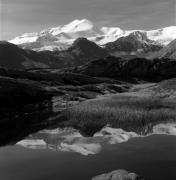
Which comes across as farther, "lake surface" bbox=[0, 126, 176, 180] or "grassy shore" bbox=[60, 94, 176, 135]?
"grassy shore" bbox=[60, 94, 176, 135]

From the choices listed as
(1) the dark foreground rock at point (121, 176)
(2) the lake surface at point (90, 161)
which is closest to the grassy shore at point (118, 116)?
(2) the lake surface at point (90, 161)

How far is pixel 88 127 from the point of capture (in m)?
136

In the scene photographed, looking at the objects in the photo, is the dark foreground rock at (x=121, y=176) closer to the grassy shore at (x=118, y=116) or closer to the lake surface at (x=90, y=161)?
the lake surface at (x=90, y=161)

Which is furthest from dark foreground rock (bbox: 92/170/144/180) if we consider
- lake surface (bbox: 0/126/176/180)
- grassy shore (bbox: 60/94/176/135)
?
grassy shore (bbox: 60/94/176/135)

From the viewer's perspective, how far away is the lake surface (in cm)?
7069

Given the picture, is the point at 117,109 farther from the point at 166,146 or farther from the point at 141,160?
the point at 141,160

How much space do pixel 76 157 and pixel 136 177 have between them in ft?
101

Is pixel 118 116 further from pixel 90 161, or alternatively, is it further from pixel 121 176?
pixel 121 176

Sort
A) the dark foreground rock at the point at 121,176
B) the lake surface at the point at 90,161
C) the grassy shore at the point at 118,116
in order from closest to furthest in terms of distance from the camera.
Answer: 1. the dark foreground rock at the point at 121,176
2. the lake surface at the point at 90,161
3. the grassy shore at the point at 118,116

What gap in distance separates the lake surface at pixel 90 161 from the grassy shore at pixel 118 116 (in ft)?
94.6

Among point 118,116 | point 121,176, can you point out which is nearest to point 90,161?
point 121,176

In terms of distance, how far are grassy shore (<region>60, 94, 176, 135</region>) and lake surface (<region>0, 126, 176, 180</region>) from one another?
28826 mm

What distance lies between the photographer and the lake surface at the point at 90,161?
7069cm

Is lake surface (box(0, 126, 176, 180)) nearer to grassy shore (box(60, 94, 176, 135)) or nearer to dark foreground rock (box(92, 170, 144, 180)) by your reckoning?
dark foreground rock (box(92, 170, 144, 180))
